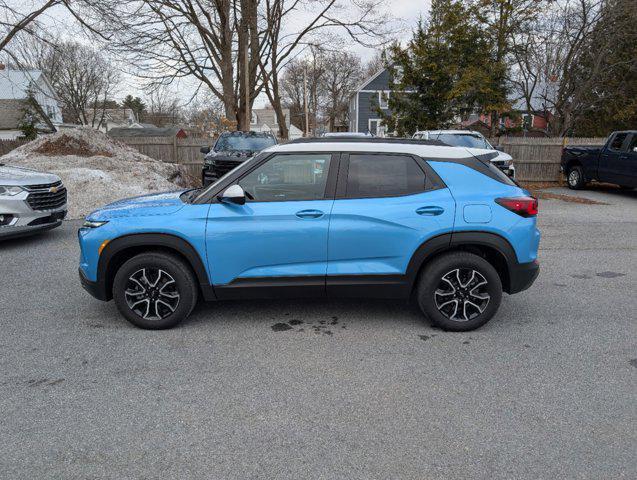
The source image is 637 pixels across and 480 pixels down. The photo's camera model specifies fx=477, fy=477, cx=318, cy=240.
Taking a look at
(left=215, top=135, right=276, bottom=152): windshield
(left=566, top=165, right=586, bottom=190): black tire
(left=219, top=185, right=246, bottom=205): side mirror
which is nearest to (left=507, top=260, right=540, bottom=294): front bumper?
(left=219, top=185, right=246, bottom=205): side mirror

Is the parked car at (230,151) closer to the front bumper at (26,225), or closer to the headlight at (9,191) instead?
the front bumper at (26,225)

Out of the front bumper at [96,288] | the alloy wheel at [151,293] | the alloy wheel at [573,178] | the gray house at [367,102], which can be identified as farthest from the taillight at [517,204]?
the gray house at [367,102]

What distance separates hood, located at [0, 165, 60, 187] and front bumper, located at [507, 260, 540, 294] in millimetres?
7185

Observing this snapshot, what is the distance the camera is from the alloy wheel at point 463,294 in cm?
432

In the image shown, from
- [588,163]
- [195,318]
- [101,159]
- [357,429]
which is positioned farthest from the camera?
[588,163]

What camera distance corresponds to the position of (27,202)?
24.6ft

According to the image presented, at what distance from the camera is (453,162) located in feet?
14.3

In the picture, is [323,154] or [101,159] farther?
[101,159]

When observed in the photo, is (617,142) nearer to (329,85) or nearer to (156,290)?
(156,290)

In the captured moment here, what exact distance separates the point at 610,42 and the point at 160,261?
74.9 ft

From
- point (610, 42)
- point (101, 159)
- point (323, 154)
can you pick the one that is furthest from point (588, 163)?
point (101, 159)

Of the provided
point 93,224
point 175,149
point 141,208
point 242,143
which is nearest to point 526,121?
point 242,143

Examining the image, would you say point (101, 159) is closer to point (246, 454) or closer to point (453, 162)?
point (453, 162)

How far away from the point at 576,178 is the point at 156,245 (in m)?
15.2
